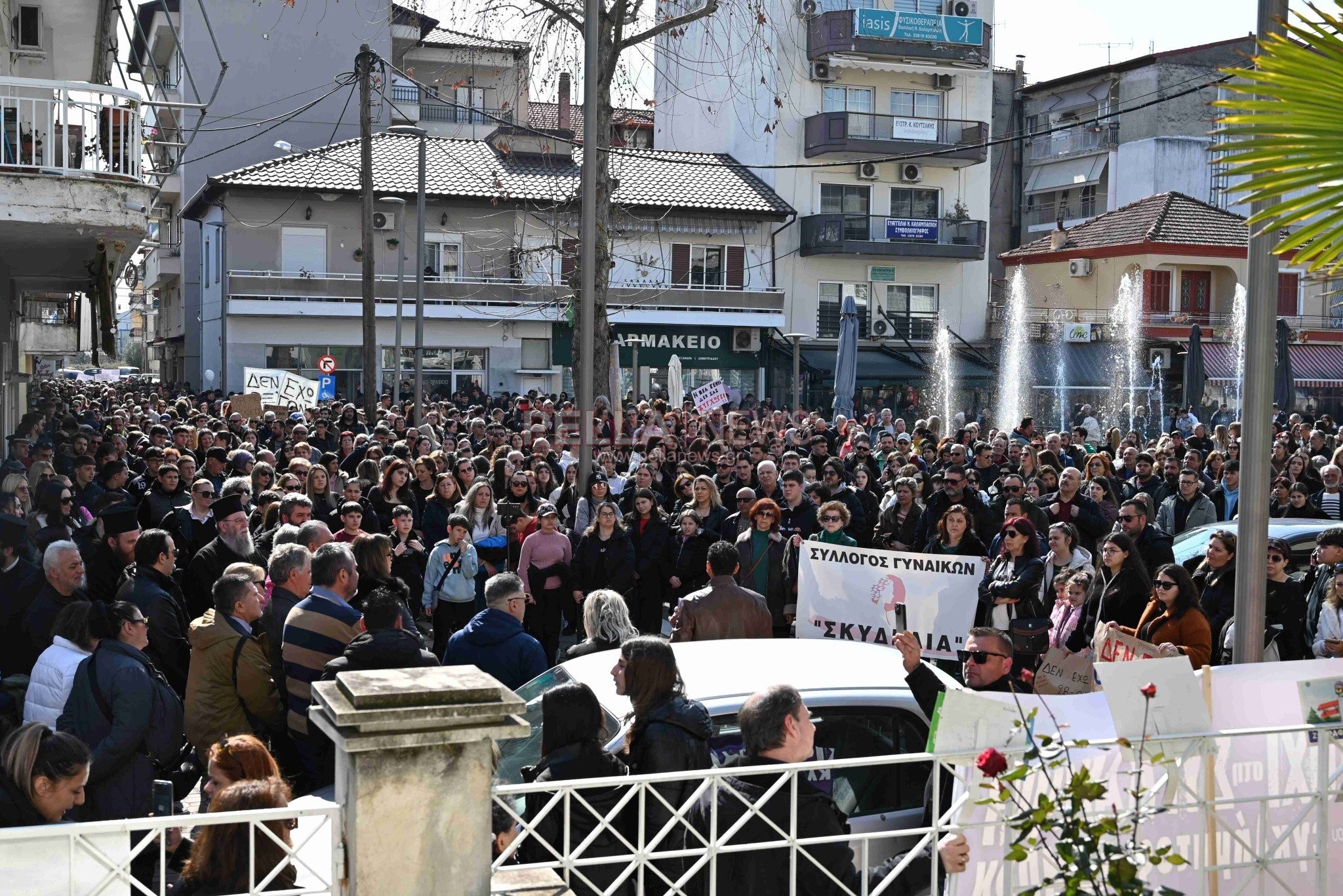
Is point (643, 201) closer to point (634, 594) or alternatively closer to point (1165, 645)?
point (634, 594)

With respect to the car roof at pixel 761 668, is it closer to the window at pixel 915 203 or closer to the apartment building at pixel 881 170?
the apartment building at pixel 881 170

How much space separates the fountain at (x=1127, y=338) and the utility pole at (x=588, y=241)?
33852mm

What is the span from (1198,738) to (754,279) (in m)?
41.8

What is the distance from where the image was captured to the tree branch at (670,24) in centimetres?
1884

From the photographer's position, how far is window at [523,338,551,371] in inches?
1729

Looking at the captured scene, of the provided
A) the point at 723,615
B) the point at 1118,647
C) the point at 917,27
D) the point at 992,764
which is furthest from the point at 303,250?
the point at 992,764

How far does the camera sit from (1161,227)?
156 feet

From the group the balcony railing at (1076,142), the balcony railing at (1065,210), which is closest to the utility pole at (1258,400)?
Result: the balcony railing at (1076,142)

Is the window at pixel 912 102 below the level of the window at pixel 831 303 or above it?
above

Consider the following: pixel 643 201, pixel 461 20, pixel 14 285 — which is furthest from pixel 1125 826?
pixel 643 201

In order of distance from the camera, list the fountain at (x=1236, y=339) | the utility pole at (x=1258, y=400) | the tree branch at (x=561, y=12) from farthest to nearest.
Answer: the fountain at (x=1236, y=339)
the tree branch at (x=561, y=12)
the utility pole at (x=1258, y=400)

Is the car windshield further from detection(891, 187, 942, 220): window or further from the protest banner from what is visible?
detection(891, 187, 942, 220): window

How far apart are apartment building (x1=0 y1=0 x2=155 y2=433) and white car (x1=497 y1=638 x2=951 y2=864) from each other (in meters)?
7.28

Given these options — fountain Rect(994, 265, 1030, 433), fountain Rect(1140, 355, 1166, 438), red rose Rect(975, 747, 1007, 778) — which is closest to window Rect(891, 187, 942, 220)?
fountain Rect(994, 265, 1030, 433)
